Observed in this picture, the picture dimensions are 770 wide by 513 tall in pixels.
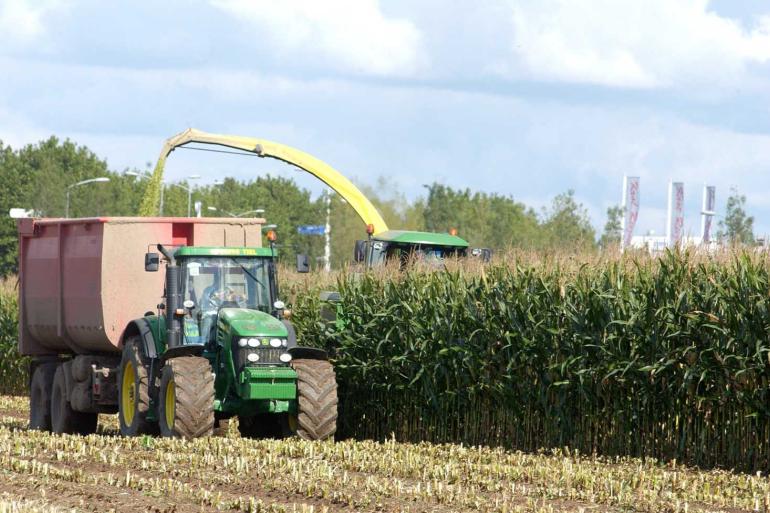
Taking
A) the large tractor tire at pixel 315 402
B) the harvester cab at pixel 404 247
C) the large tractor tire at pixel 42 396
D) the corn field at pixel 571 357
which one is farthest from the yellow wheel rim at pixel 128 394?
the harvester cab at pixel 404 247

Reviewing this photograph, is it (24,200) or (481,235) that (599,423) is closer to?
(481,235)

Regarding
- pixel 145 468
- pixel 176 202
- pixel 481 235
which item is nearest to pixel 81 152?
pixel 176 202

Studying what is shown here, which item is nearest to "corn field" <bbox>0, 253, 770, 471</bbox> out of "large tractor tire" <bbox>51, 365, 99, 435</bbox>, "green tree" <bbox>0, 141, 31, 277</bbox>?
"large tractor tire" <bbox>51, 365, 99, 435</bbox>

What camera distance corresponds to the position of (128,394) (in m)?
19.8

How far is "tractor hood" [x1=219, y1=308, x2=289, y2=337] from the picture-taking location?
17.8 metres

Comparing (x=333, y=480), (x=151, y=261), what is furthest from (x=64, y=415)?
(x=333, y=480)

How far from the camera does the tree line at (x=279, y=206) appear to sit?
7131 centimetres

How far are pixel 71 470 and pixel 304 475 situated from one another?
2.48 metres

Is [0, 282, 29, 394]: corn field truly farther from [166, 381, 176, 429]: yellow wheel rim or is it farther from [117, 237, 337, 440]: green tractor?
[166, 381, 176, 429]: yellow wheel rim

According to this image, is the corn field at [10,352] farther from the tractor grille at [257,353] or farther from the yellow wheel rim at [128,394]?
the tractor grille at [257,353]

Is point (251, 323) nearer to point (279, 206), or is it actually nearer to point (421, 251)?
point (421, 251)

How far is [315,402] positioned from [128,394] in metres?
3.35

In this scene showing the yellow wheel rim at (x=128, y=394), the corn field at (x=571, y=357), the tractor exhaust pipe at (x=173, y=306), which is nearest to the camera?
the corn field at (x=571, y=357)

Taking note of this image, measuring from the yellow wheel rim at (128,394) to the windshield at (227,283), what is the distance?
1659 mm
